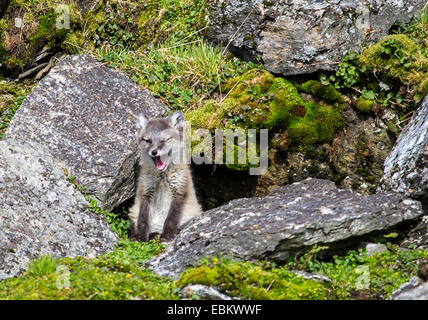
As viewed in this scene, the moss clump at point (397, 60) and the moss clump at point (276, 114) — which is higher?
the moss clump at point (397, 60)

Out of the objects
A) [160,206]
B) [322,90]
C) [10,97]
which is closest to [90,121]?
[160,206]

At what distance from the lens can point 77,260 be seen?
236 inches

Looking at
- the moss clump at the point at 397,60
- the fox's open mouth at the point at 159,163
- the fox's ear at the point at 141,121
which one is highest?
the moss clump at the point at 397,60

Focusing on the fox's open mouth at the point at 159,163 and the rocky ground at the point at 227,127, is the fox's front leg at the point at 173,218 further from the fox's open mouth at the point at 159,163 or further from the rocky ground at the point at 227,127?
the rocky ground at the point at 227,127

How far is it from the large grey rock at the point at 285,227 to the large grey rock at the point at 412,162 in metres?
0.23

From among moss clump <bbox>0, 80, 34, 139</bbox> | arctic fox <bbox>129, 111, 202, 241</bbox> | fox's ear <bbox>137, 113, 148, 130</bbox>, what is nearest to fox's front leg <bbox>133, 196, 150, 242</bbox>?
arctic fox <bbox>129, 111, 202, 241</bbox>

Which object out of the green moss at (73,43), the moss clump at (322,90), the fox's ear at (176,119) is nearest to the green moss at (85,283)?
the fox's ear at (176,119)

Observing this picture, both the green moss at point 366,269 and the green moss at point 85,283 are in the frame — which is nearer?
the green moss at point 85,283

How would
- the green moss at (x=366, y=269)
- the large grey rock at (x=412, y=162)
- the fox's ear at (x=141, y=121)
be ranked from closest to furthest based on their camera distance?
the green moss at (x=366, y=269)
the large grey rock at (x=412, y=162)
the fox's ear at (x=141, y=121)

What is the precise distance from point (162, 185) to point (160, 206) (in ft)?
1.20

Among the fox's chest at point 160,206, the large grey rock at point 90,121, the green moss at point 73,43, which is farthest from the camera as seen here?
the green moss at point 73,43

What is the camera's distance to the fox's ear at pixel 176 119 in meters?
8.81

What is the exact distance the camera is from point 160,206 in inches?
354

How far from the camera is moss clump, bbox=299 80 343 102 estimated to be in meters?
9.19
